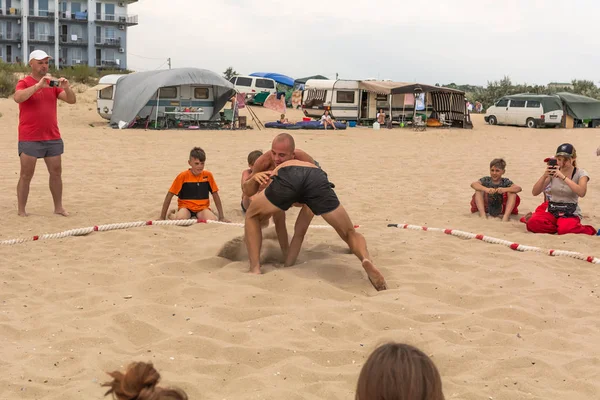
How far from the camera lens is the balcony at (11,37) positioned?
61531 mm

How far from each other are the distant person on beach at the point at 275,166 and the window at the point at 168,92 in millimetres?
20120

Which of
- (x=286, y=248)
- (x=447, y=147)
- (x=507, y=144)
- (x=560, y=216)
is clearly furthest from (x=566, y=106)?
(x=286, y=248)

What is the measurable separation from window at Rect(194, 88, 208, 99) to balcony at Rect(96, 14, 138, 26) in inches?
1620

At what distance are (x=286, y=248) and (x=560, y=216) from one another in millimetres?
3416

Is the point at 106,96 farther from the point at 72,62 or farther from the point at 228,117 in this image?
the point at 72,62

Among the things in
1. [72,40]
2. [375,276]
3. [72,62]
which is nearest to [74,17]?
[72,40]

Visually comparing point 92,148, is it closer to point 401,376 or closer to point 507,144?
point 507,144

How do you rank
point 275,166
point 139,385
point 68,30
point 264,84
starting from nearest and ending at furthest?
point 139,385 < point 275,166 < point 264,84 < point 68,30

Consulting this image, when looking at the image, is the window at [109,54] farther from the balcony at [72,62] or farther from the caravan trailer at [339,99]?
the caravan trailer at [339,99]

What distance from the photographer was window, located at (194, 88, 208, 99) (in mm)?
26573

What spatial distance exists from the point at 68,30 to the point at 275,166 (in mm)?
62811

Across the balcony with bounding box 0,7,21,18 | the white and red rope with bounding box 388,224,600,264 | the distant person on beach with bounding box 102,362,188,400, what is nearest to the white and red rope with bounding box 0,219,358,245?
the white and red rope with bounding box 388,224,600,264

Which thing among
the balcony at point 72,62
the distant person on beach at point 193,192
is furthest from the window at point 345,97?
the balcony at point 72,62

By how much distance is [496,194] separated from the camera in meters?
8.50
